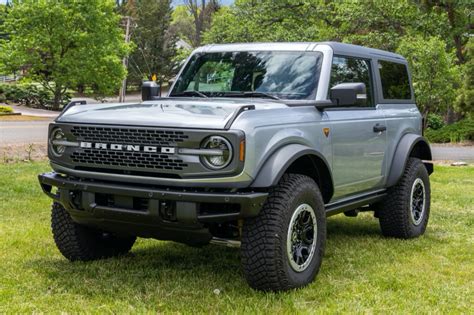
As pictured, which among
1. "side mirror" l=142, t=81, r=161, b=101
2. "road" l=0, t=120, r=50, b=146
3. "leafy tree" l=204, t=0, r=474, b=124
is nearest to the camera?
"side mirror" l=142, t=81, r=161, b=101

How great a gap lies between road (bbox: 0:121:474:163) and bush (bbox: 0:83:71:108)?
47.6 ft

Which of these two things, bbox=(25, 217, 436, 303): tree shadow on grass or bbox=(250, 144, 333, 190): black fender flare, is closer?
bbox=(250, 144, 333, 190): black fender flare

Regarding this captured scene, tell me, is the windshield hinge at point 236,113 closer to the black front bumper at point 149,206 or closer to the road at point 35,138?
the black front bumper at point 149,206

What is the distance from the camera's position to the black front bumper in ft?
13.3

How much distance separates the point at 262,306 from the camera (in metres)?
4.09

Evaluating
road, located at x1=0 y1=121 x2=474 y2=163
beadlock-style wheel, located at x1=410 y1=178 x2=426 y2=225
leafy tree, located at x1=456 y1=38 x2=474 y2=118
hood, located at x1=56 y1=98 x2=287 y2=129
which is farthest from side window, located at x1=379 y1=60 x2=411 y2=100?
leafy tree, located at x1=456 y1=38 x2=474 y2=118

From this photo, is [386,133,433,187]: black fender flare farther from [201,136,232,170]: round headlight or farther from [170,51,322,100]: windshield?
[201,136,232,170]: round headlight

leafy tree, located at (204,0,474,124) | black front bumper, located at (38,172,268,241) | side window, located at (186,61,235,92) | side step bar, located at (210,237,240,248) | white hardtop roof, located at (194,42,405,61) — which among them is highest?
leafy tree, located at (204,0,474,124)

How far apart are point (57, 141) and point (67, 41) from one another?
88.2ft

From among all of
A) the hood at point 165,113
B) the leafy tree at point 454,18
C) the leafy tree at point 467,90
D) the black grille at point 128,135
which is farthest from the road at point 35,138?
the black grille at point 128,135

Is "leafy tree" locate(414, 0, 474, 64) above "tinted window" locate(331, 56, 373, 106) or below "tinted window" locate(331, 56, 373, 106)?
above

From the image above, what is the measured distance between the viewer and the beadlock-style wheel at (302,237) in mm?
4426

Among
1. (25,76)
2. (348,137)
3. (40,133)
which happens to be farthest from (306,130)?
(25,76)

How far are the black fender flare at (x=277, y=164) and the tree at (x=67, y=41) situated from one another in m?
26.1
